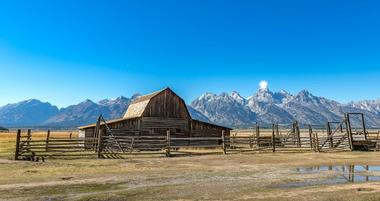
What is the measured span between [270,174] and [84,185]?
27.0 feet

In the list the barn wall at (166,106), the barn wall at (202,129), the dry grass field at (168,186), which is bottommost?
the dry grass field at (168,186)

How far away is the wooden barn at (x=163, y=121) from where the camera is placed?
131ft

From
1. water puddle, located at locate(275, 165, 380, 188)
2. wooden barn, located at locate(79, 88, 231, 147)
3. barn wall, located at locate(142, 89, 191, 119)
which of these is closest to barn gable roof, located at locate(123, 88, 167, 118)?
wooden barn, located at locate(79, 88, 231, 147)

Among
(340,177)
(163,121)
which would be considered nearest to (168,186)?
(340,177)

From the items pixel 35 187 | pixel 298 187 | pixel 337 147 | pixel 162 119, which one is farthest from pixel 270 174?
pixel 162 119

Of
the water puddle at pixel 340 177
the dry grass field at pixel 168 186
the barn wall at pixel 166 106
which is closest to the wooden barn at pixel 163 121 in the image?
the barn wall at pixel 166 106

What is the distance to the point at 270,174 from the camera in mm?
16406

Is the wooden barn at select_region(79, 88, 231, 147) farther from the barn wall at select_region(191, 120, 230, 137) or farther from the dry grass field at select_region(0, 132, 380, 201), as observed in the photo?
the dry grass field at select_region(0, 132, 380, 201)

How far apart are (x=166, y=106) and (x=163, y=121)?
222 cm

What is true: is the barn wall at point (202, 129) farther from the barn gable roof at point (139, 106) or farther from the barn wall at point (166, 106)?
the barn gable roof at point (139, 106)

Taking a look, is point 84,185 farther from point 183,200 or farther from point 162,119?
point 162,119

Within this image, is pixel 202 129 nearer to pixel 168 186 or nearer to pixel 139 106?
pixel 139 106

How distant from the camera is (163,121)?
42.1 m

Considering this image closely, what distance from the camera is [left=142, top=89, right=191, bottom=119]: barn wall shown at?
138ft
